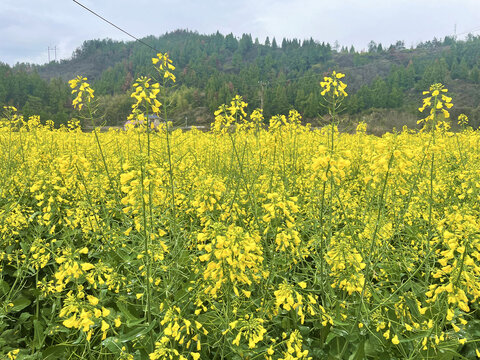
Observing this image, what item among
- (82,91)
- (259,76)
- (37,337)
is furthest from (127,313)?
(259,76)

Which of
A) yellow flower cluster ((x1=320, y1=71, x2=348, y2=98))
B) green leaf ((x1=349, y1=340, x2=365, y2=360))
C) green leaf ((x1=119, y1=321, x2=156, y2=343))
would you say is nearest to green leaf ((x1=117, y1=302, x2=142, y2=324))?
green leaf ((x1=119, y1=321, x2=156, y2=343))

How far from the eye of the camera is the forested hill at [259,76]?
44897 millimetres

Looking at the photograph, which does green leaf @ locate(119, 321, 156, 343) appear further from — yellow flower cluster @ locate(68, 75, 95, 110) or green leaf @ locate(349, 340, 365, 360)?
yellow flower cluster @ locate(68, 75, 95, 110)

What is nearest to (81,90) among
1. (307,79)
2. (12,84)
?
(12,84)

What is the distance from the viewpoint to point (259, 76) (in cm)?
9900

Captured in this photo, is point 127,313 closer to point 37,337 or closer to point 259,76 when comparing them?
point 37,337

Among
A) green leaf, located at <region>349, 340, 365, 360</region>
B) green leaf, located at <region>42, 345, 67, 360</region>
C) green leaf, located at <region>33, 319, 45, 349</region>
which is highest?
green leaf, located at <region>349, 340, 365, 360</region>

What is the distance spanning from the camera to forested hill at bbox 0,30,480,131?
44.9 m

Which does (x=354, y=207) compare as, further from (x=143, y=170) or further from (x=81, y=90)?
(x=81, y=90)

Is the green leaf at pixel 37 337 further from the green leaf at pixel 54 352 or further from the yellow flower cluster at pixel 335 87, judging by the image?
the yellow flower cluster at pixel 335 87

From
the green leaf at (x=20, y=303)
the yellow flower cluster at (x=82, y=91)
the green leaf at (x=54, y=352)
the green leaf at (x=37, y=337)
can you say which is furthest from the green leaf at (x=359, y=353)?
the yellow flower cluster at (x=82, y=91)

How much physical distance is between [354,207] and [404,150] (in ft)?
6.74

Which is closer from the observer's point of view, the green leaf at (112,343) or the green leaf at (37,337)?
the green leaf at (112,343)

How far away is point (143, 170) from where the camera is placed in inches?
68.4
